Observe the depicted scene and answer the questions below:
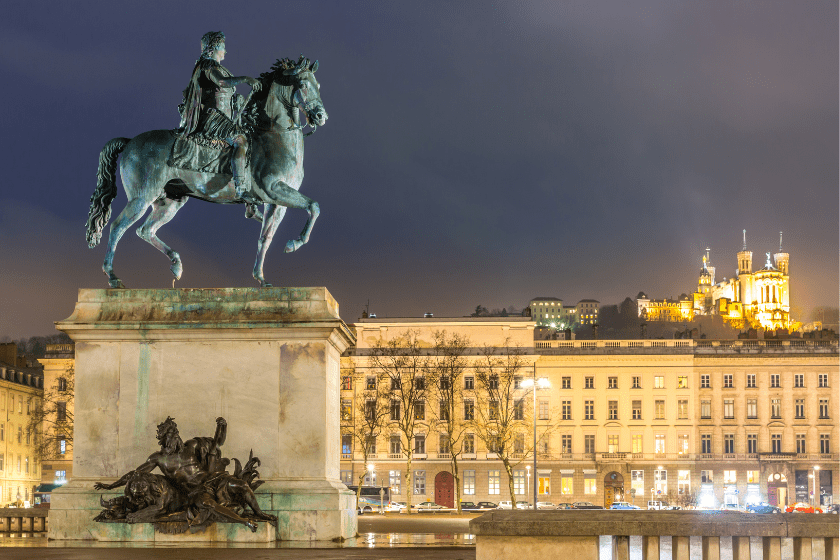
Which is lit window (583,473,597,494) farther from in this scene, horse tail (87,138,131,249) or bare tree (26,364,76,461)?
horse tail (87,138,131,249)

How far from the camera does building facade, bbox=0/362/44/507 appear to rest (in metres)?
91.9

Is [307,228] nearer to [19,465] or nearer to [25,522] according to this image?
[25,522]

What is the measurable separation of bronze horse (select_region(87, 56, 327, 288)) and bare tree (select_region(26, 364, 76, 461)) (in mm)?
42142

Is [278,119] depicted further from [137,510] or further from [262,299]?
[137,510]

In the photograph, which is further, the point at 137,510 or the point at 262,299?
the point at 262,299

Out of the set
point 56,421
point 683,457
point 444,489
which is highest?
point 56,421

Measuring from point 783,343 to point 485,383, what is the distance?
111 feet

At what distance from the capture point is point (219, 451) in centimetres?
1382

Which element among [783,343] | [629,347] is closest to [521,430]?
[629,347]

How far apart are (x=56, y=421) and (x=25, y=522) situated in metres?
60.7

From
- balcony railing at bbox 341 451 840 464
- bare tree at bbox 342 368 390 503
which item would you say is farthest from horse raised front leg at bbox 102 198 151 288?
balcony railing at bbox 341 451 840 464

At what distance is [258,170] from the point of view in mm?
15211

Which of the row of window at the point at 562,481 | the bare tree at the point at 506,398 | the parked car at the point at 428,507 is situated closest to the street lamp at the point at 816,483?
the row of window at the point at 562,481

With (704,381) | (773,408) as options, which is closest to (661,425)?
(704,381)
